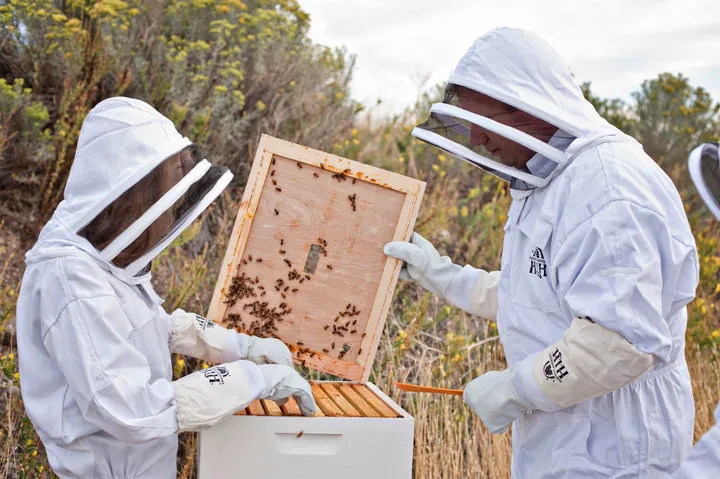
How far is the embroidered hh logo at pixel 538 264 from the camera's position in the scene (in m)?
2.60

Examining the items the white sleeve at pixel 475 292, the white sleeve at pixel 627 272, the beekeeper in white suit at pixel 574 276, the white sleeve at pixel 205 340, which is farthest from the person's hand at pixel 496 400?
the white sleeve at pixel 205 340

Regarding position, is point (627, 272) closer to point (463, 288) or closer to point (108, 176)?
point (463, 288)

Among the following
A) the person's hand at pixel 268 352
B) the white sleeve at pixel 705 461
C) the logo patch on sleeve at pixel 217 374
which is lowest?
the person's hand at pixel 268 352

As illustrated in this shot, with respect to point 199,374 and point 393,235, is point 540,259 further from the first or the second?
point 199,374

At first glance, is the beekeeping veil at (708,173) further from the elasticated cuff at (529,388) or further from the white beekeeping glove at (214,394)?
the white beekeeping glove at (214,394)

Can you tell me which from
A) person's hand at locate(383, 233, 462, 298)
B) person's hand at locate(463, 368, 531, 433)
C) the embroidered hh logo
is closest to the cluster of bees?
person's hand at locate(383, 233, 462, 298)

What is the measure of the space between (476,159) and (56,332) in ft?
5.42

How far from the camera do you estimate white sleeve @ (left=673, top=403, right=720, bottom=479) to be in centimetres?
195

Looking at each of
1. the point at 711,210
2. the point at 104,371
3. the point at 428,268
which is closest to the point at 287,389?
the point at 104,371

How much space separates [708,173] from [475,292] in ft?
4.78

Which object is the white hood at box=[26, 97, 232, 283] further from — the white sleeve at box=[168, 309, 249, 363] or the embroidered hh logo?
the embroidered hh logo

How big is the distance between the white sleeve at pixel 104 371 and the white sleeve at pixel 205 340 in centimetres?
67

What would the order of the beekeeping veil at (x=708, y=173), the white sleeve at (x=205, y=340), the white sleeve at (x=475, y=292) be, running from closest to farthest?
the beekeeping veil at (x=708, y=173)
the white sleeve at (x=205, y=340)
the white sleeve at (x=475, y=292)

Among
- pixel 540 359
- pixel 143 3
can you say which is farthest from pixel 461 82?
pixel 143 3
